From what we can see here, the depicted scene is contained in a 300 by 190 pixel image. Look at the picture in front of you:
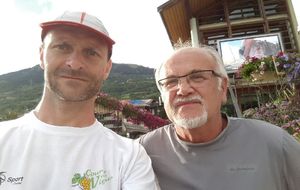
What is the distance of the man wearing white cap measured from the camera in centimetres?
166

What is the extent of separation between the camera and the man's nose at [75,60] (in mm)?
1837

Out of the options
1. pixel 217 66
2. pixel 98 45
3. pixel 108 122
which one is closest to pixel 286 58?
pixel 108 122

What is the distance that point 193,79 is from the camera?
240 centimetres

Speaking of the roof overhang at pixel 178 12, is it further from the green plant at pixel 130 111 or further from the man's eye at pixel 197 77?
the man's eye at pixel 197 77

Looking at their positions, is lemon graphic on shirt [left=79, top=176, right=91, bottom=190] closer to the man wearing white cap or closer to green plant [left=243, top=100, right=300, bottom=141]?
the man wearing white cap

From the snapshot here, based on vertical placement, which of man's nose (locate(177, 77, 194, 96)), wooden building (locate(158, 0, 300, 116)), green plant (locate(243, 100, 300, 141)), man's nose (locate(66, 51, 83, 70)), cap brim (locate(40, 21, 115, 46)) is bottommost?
green plant (locate(243, 100, 300, 141))

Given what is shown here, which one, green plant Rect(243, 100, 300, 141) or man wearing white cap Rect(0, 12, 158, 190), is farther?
green plant Rect(243, 100, 300, 141)

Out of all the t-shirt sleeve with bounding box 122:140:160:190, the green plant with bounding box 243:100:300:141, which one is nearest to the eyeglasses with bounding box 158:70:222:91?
the t-shirt sleeve with bounding box 122:140:160:190

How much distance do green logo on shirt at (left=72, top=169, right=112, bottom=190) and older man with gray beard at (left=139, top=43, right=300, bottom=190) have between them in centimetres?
58

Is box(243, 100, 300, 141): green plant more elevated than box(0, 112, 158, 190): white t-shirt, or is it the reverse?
box(0, 112, 158, 190): white t-shirt

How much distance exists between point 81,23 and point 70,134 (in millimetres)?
567

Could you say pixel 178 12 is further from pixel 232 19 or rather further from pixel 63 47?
pixel 63 47

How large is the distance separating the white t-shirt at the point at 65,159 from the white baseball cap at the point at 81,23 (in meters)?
0.46

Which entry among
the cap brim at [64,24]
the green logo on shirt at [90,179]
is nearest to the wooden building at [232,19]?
the cap brim at [64,24]
